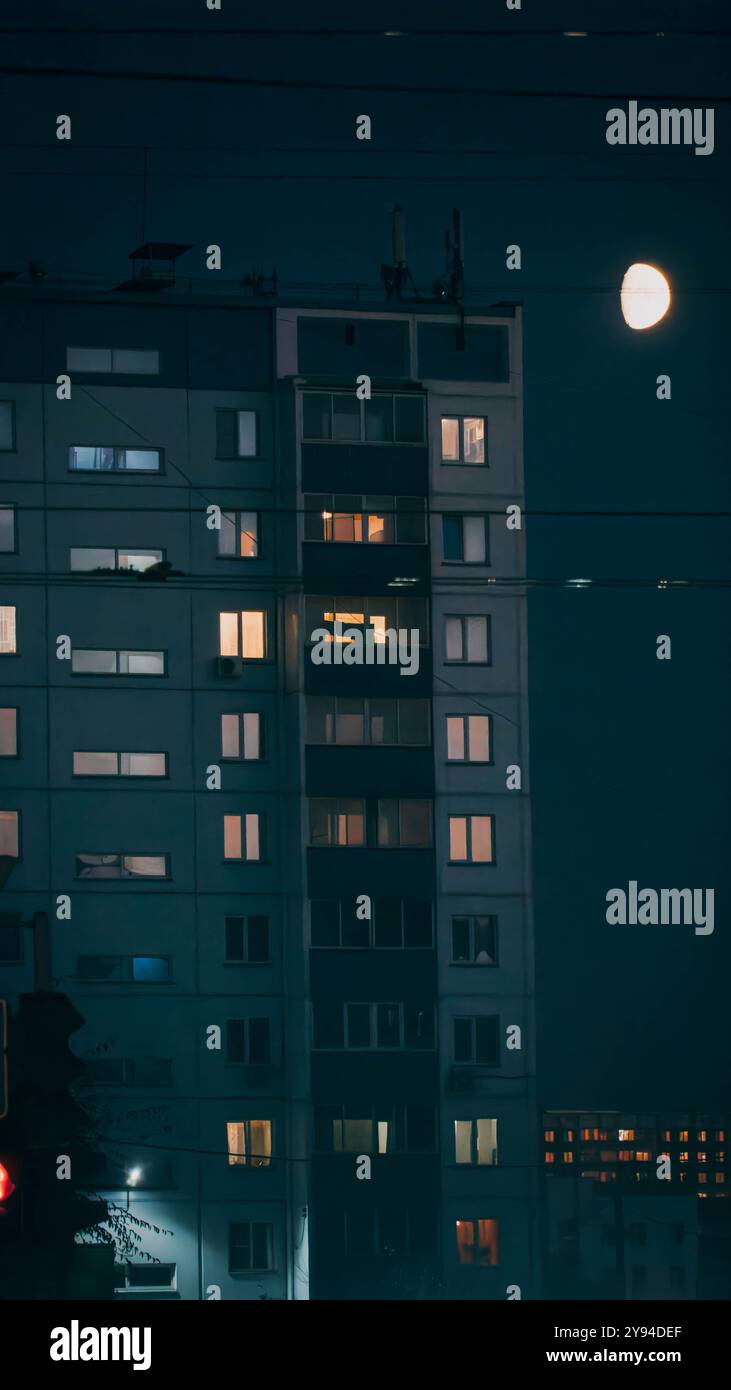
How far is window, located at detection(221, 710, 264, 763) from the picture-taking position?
2320 centimetres

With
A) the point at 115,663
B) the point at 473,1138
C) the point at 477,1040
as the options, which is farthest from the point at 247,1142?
the point at 115,663

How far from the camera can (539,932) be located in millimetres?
23234

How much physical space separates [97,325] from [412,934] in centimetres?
781

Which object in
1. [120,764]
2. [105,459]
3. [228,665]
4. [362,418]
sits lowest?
[120,764]

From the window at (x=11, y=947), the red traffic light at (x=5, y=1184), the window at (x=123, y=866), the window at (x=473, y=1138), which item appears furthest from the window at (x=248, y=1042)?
the red traffic light at (x=5, y=1184)

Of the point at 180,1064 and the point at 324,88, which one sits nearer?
the point at 324,88

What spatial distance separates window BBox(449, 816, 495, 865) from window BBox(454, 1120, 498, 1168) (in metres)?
2.94

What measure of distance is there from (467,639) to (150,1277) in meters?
7.84

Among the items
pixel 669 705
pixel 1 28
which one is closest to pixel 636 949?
pixel 669 705

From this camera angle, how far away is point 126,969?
22.5 meters

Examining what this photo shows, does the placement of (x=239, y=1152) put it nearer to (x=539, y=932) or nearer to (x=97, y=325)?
(x=539, y=932)

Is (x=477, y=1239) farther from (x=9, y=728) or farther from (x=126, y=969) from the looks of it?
(x=9, y=728)

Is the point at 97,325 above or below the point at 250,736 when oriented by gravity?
above

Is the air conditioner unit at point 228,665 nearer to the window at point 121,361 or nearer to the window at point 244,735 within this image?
the window at point 244,735
